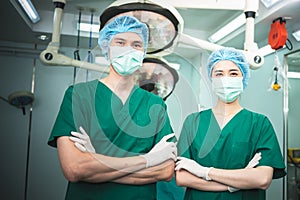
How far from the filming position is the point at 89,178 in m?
1.24

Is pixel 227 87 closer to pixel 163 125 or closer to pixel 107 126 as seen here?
pixel 163 125

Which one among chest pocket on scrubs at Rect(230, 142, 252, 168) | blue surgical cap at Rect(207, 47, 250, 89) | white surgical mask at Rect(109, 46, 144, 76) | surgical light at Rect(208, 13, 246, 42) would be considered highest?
surgical light at Rect(208, 13, 246, 42)

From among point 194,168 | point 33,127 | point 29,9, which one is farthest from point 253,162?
point 29,9

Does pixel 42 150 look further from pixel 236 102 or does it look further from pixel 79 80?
pixel 236 102

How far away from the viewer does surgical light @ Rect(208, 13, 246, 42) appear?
217 centimetres

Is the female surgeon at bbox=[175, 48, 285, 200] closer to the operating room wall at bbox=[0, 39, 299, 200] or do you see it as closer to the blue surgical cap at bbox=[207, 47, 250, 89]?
the blue surgical cap at bbox=[207, 47, 250, 89]

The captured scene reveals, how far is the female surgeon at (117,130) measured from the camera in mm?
1267

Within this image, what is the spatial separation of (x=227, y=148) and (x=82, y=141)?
682 millimetres

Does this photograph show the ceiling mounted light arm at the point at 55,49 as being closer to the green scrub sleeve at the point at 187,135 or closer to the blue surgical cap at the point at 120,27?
the blue surgical cap at the point at 120,27

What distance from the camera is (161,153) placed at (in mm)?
1353

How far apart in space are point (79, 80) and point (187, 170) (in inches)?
24.8

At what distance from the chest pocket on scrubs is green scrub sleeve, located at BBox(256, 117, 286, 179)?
51mm

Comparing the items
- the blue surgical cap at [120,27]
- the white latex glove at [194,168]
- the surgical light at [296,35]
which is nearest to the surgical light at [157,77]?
the blue surgical cap at [120,27]

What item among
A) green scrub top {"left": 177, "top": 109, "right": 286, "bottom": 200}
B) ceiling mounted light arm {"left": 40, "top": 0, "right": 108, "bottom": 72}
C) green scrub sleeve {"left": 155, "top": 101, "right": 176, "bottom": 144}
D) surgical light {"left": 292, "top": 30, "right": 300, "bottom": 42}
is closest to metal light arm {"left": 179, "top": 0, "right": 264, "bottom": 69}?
green scrub top {"left": 177, "top": 109, "right": 286, "bottom": 200}
